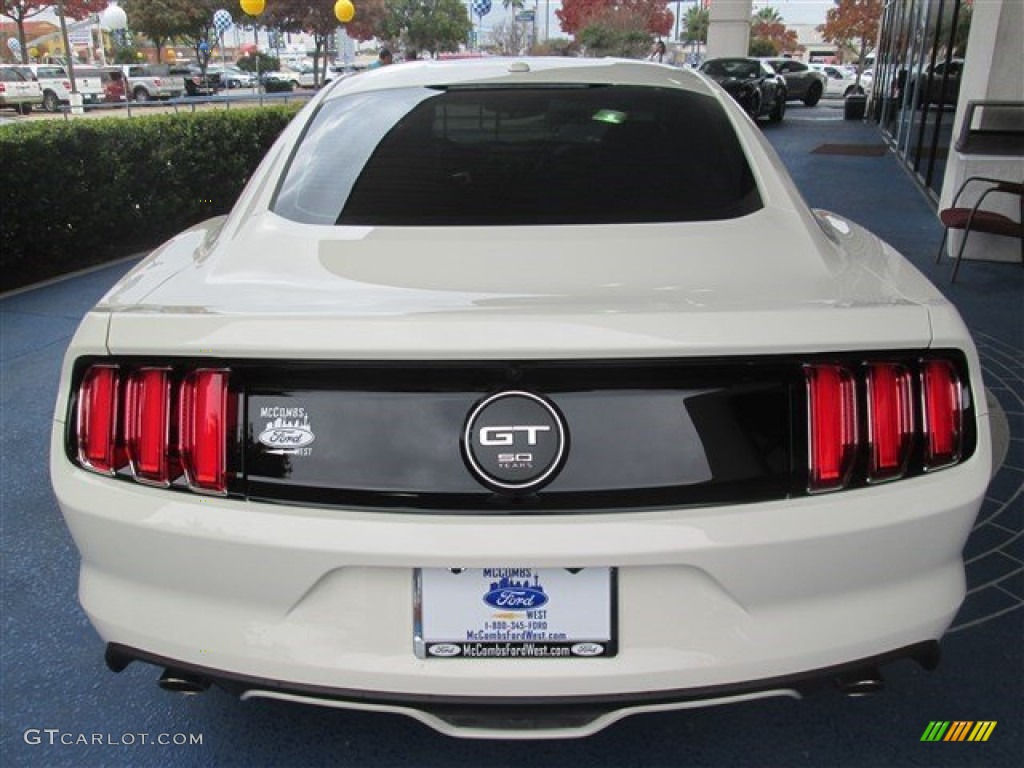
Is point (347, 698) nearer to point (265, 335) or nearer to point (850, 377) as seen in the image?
point (265, 335)

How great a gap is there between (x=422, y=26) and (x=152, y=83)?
27595mm

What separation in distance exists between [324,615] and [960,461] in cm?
122

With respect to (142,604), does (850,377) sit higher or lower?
higher

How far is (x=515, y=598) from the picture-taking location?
1603mm

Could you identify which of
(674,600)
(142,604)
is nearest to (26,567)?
(142,604)

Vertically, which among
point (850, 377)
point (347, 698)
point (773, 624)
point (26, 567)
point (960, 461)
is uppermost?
point (850, 377)

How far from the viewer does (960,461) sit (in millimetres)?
1729

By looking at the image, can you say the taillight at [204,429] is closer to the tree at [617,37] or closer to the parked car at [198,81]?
the parked car at [198,81]

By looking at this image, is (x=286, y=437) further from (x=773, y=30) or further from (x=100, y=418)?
(x=773, y=30)

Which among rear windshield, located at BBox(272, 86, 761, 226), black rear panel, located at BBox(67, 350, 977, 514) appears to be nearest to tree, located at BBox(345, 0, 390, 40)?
rear windshield, located at BBox(272, 86, 761, 226)

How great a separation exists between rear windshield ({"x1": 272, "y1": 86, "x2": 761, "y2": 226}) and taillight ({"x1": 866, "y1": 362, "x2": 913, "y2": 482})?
69 centimetres

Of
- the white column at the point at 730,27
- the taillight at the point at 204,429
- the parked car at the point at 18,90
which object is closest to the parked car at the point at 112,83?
the parked car at the point at 18,90

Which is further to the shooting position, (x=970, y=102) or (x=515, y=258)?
(x=970, y=102)

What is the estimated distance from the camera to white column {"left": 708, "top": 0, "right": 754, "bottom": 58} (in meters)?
25.7
